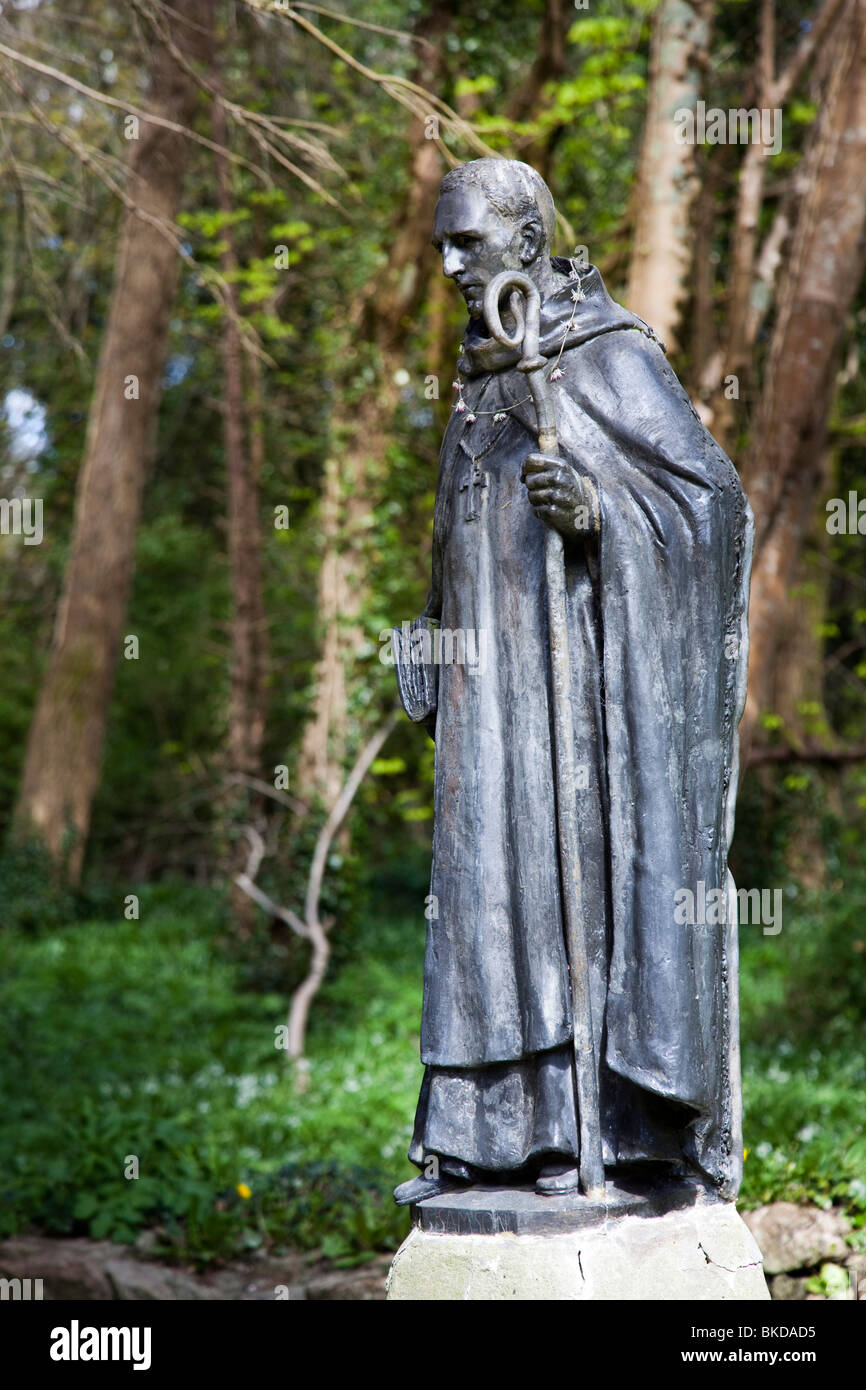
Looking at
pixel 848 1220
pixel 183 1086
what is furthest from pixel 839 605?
pixel 848 1220

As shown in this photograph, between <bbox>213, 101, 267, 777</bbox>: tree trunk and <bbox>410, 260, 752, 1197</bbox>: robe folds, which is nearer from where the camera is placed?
<bbox>410, 260, 752, 1197</bbox>: robe folds

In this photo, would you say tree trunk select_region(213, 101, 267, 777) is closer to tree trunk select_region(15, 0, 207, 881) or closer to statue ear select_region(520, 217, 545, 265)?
tree trunk select_region(15, 0, 207, 881)

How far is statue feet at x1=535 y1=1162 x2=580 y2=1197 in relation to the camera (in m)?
3.41

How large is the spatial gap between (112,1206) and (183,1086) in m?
2.07

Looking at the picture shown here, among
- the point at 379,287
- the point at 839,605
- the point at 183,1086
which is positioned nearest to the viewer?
the point at 183,1086

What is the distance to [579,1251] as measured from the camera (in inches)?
130

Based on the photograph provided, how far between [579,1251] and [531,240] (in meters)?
2.38

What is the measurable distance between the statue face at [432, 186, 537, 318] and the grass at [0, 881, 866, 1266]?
12.9 feet

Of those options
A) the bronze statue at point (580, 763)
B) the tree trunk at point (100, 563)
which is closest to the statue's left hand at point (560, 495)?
the bronze statue at point (580, 763)

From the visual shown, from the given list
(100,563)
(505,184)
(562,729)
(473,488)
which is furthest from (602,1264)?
(100,563)

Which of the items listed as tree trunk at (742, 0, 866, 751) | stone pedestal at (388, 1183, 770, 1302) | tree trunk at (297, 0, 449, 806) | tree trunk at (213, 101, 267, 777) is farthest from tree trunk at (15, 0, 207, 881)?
stone pedestal at (388, 1183, 770, 1302)

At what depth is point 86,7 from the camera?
503 inches

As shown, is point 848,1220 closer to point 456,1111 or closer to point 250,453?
point 456,1111

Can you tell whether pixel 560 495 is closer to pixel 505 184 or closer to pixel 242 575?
pixel 505 184
